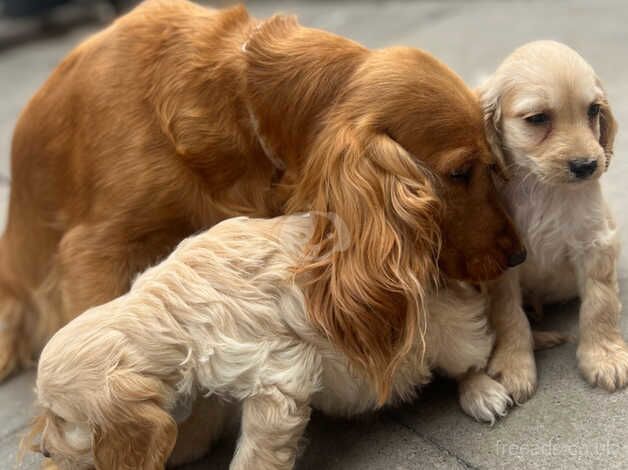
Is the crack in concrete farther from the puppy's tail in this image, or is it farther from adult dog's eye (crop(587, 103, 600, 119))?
adult dog's eye (crop(587, 103, 600, 119))

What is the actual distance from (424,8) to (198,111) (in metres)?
5.82

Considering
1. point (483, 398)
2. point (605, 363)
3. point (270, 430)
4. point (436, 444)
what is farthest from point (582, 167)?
point (270, 430)

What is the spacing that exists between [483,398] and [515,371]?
0.15m

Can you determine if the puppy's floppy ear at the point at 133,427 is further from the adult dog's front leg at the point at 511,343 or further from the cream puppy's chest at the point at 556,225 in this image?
the cream puppy's chest at the point at 556,225

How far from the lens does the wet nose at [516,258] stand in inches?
95.2

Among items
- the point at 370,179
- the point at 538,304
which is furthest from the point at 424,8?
the point at 370,179

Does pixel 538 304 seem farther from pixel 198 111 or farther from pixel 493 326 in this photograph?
pixel 198 111

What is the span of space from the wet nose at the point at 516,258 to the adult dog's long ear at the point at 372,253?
0.88ft

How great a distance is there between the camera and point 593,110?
8.05 feet

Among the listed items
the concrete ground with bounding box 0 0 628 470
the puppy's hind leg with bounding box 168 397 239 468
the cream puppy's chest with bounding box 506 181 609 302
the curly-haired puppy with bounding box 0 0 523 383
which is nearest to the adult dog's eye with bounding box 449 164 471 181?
the curly-haired puppy with bounding box 0 0 523 383

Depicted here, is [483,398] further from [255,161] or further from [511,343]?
[255,161]

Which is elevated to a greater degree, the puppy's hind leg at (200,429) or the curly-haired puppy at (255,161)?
the curly-haired puppy at (255,161)

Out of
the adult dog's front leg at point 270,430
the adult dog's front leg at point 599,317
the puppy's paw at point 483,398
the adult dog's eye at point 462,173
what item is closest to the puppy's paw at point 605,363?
the adult dog's front leg at point 599,317

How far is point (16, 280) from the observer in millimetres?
3199
